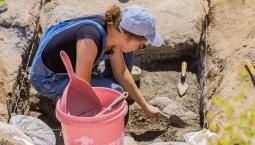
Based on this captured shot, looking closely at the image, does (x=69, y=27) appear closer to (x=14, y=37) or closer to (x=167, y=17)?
(x=14, y=37)

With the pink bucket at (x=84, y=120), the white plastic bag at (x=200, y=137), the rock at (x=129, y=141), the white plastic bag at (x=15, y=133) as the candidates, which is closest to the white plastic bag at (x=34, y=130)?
the white plastic bag at (x=15, y=133)

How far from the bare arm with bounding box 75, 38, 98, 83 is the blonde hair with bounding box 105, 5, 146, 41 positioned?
0.63 feet

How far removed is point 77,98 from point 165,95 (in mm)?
1449

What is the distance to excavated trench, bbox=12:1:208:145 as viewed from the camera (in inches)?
172

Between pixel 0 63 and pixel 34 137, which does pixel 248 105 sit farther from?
pixel 0 63

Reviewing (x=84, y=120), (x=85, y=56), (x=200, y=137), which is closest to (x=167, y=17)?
(x=85, y=56)

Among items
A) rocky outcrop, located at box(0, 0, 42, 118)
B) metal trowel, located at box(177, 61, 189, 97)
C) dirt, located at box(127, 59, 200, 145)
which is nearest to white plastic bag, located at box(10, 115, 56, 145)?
rocky outcrop, located at box(0, 0, 42, 118)

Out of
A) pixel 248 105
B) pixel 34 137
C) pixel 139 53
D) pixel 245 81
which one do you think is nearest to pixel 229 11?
pixel 139 53

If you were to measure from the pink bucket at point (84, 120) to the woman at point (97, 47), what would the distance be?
0.68 ft

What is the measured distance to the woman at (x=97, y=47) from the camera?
12.0 ft

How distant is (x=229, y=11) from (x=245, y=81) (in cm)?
126

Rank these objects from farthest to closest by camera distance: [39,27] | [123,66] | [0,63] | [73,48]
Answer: [39,27], [0,63], [123,66], [73,48]

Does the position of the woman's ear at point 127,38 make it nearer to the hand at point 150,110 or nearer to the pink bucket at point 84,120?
the pink bucket at point 84,120

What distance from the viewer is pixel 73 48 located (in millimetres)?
3879
